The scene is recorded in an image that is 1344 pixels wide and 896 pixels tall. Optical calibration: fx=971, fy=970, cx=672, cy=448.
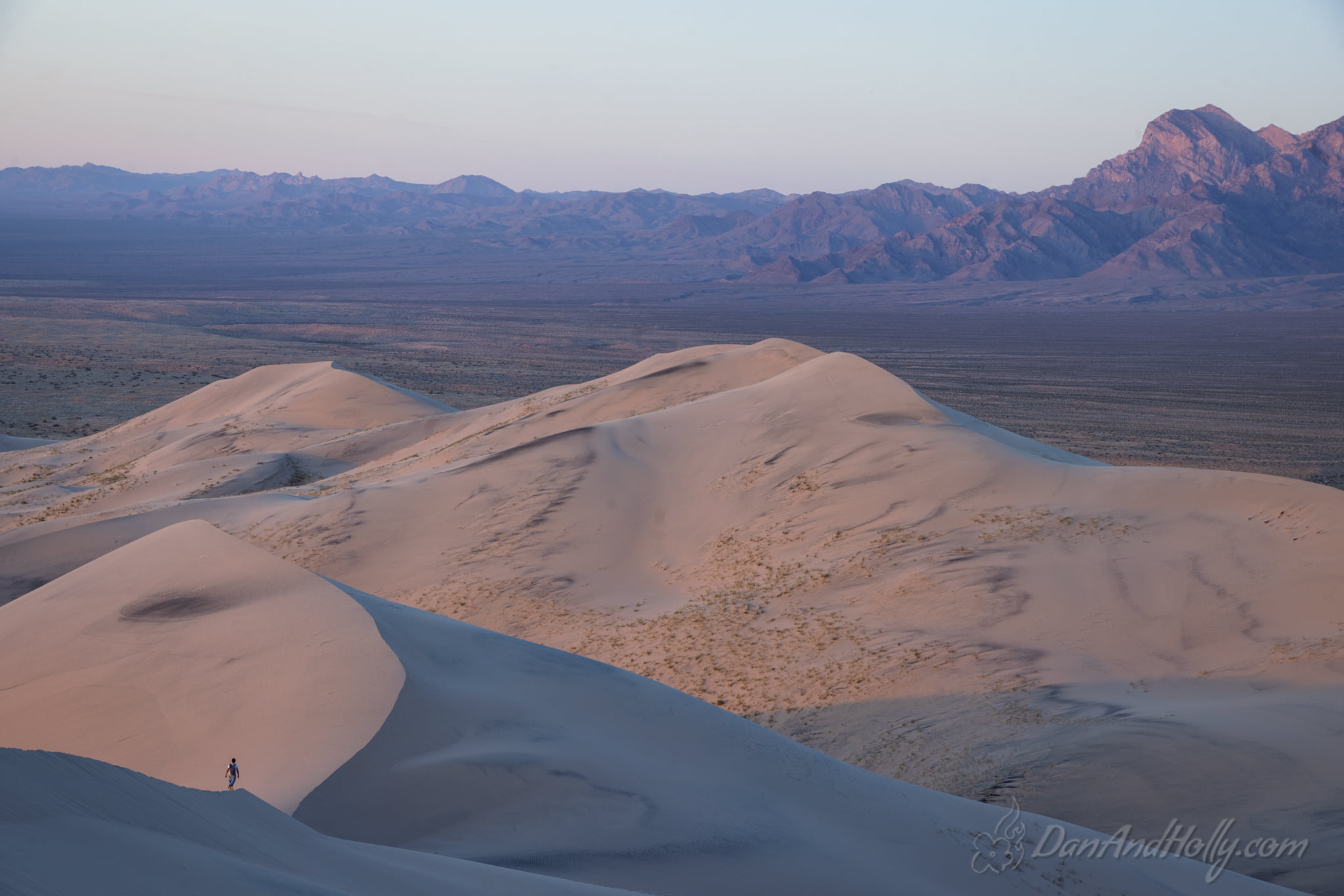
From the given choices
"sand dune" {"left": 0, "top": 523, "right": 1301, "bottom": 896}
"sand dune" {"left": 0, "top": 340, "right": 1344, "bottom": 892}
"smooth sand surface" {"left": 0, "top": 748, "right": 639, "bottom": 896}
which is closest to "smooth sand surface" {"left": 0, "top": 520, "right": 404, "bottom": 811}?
"sand dune" {"left": 0, "top": 523, "right": 1301, "bottom": 896}

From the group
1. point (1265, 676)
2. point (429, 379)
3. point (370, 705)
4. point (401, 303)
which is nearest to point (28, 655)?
point (370, 705)

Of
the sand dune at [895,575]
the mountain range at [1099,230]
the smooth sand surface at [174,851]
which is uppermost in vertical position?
the mountain range at [1099,230]

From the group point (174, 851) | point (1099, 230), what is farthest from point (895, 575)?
point (1099, 230)

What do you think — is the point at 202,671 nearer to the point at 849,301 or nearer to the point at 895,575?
the point at 895,575

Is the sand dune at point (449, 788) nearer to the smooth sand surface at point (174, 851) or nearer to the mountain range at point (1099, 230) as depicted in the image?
the smooth sand surface at point (174, 851)

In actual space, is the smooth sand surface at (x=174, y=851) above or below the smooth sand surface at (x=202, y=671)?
above

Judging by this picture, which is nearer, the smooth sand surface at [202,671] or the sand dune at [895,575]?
the smooth sand surface at [202,671]

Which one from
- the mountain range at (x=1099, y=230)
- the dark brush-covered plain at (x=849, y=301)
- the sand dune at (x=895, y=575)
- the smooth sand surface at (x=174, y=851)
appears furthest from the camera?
the mountain range at (x=1099, y=230)

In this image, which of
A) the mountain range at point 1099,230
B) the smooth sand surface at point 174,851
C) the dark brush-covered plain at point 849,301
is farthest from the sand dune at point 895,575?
the mountain range at point 1099,230
